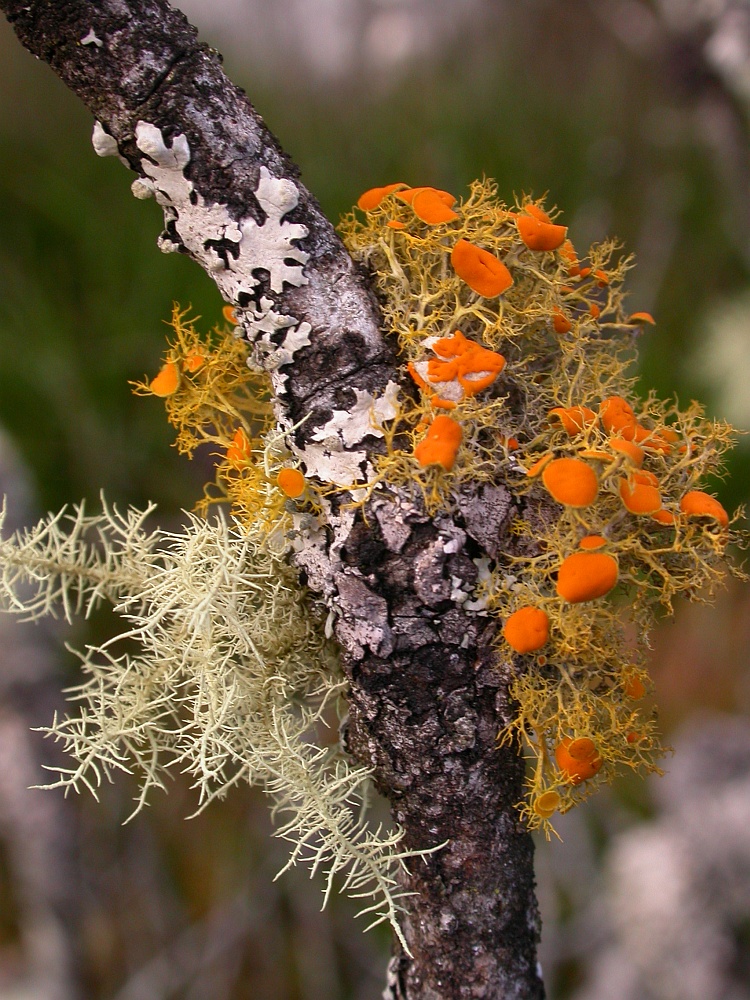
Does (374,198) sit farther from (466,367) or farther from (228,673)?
(228,673)

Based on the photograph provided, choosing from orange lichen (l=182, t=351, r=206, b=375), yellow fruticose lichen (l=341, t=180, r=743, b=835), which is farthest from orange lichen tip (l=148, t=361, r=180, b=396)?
yellow fruticose lichen (l=341, t=180, r=743, b=835)

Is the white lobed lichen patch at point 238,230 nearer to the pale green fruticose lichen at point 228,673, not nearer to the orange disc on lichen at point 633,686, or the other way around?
the pale green fruticose lichen at point 228,673

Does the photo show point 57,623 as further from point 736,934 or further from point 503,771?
point 736,934

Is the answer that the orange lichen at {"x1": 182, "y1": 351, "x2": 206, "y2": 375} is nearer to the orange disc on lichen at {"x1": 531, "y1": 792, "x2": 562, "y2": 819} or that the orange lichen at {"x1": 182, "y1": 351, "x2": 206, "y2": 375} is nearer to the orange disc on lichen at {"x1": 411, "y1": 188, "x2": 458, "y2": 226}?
the orange disc on lichen at {"x1": 411, "y1": 188, "x2": 458, "y2": 226}

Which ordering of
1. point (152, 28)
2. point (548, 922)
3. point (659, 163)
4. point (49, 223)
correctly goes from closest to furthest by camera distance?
point (152, 28) < point (548, 922) < point (49, 223) < point (659, 163)

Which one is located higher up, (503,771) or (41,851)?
(41,851)

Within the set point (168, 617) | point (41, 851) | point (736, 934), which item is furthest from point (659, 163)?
point (41, 851)
